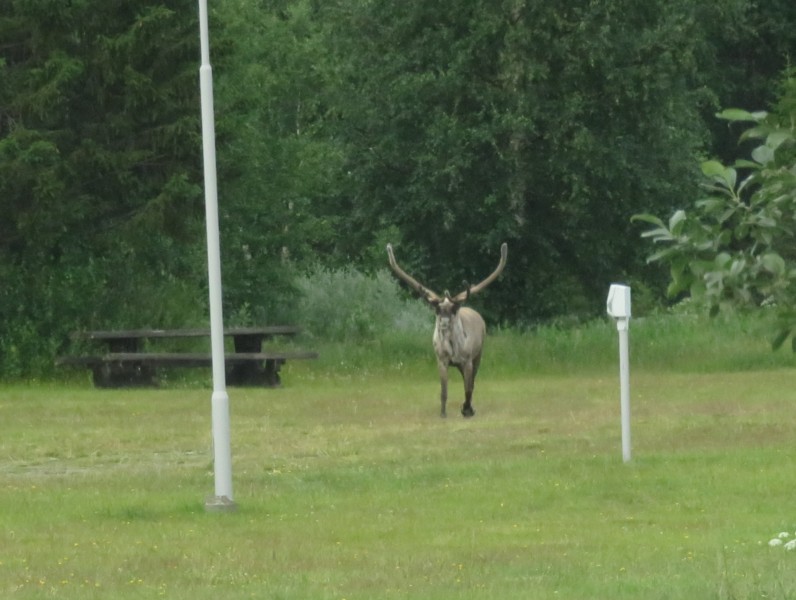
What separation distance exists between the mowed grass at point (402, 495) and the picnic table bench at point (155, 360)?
107cm

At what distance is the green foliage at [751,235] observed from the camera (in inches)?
200

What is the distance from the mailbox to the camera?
17875 millimetres

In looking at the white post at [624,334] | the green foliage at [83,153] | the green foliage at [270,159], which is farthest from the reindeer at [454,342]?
the green foliage at [270,159]

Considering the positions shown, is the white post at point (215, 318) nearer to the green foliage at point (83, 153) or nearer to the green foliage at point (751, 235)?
the green foliage at point (751, 235)

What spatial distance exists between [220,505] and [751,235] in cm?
1015

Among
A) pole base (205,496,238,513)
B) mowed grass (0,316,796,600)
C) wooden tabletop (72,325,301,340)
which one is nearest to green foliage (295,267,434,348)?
wooden tabletop (72,325,301,340)

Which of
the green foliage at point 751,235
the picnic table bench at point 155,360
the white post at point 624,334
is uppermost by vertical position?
the green foliage at point 751,235

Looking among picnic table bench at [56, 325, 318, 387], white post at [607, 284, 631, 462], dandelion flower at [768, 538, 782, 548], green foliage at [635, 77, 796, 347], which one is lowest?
picnic table bench at [56, 325, 318, 387]

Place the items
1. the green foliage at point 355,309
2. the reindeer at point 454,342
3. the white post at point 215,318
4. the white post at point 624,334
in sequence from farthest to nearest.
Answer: the green foliage at point 355,309 → the reindeer at point 454,342 → the white post at point 624,334 → the white post at point 215,318

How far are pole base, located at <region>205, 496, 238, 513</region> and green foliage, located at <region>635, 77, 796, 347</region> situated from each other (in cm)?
992

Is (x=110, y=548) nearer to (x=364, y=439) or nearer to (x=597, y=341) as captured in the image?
(x=364, y=439)

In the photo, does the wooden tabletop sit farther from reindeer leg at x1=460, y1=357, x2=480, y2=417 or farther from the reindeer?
reindeer leg at x1=460, y1=357, x2=480, y2=417

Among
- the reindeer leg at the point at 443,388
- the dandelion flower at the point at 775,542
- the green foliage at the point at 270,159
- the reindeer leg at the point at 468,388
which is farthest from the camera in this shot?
the green foliage at the point at 270,159

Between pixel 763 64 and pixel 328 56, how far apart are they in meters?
19.5
